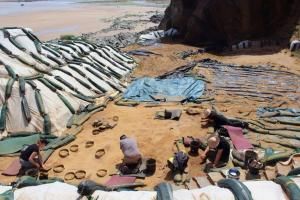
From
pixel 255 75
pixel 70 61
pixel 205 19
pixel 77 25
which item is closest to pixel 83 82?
pixel 70 61

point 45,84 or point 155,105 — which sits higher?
point 45,84

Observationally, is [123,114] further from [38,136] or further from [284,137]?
[284,137]

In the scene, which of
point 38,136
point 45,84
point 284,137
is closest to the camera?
→ point 284,137

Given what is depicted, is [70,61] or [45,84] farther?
[70,61]

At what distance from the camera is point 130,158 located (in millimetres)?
10406

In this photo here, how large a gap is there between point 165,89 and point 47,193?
473 inches

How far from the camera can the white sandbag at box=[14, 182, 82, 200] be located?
213 inches

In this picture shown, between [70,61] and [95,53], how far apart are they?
9.65ft

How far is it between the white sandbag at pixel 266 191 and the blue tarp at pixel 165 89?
10.4 metres

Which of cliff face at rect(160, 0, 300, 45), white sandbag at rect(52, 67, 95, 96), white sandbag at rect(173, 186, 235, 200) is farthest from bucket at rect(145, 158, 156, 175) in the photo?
cliff face at rect(160, 0, 300, 45)

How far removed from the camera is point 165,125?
13.3 meters

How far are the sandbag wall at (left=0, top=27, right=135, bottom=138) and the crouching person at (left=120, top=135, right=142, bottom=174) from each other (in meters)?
3.52

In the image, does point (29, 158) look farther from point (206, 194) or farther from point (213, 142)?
point (206, 194)

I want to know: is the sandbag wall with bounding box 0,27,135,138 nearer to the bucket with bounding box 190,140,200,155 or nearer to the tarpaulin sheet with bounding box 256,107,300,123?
the bucket with bounding box 190,140,200,155
